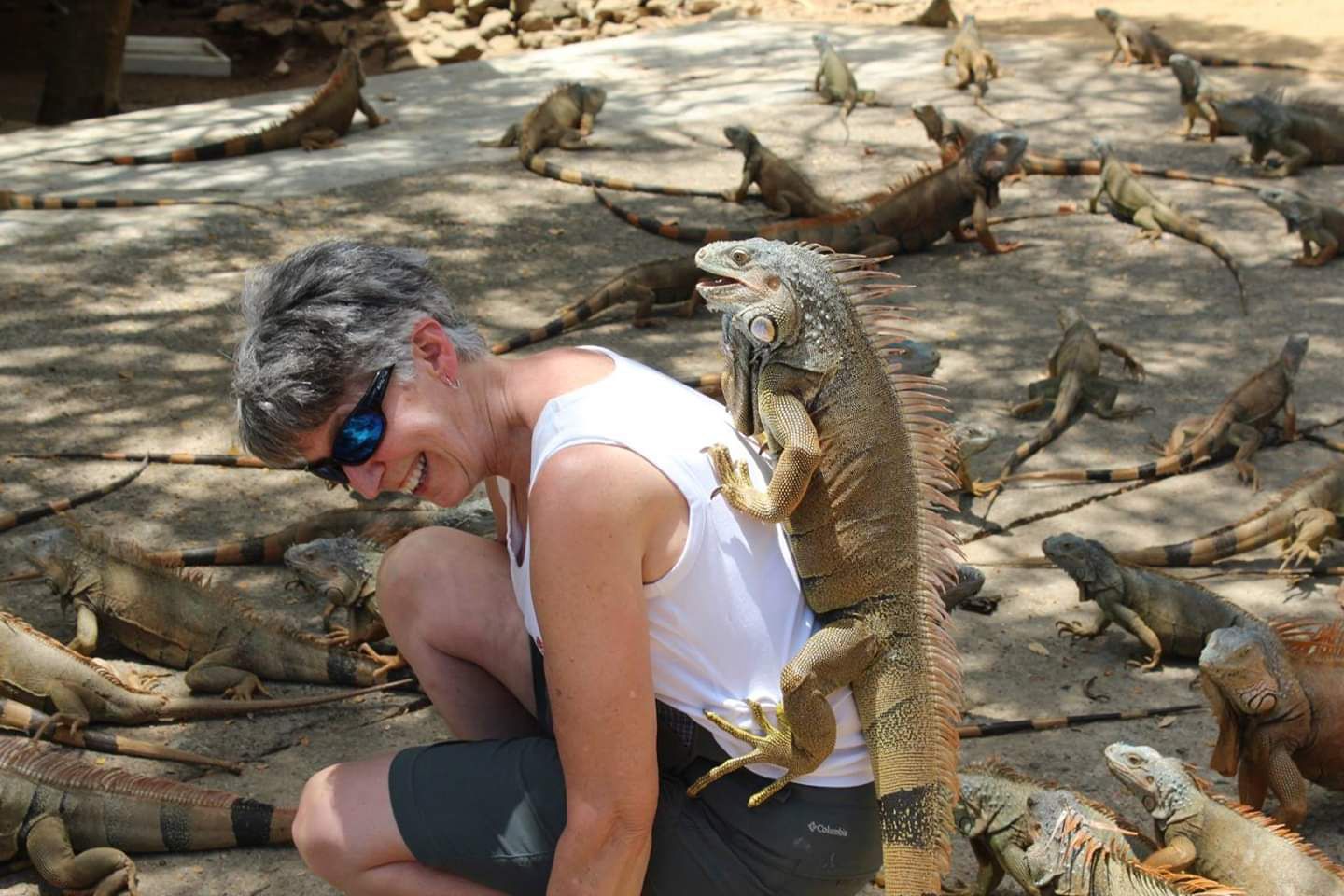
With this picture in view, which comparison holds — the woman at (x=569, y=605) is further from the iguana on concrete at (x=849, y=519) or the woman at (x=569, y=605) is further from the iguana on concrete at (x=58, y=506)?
the iguana on concrete at (x=58, y=506)

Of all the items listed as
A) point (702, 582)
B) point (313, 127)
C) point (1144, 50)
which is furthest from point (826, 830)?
point (1144, 50)

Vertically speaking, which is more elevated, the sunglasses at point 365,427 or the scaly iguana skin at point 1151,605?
the sunglasses at point 365,427

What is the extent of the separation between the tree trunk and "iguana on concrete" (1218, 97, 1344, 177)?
8.63m

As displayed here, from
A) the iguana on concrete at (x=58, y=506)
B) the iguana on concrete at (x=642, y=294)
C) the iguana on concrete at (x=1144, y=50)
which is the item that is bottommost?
the iguana on concrete at (x=58, y=506)

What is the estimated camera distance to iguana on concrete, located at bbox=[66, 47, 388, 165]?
27.8ft

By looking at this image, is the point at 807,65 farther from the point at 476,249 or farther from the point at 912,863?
the point at 912,863

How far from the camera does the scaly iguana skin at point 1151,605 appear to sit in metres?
3.96

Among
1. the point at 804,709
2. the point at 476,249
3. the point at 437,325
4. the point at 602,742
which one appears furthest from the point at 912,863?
the point at 476,249

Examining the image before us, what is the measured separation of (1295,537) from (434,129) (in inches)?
251

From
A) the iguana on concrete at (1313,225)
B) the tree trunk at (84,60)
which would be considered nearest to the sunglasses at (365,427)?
the iguana on concrete at (1313,225)

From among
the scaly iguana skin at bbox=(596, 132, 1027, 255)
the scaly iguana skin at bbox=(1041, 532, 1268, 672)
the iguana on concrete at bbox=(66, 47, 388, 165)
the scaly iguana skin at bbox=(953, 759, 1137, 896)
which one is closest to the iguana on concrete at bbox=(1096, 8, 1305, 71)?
the scaly iguana skin at bbox=(596, 132, 1027, 255)

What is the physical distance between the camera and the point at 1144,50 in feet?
35.6

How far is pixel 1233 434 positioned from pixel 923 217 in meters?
2.72

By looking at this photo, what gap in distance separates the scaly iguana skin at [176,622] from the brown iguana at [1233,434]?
247 cm
